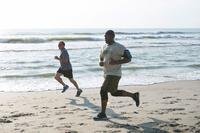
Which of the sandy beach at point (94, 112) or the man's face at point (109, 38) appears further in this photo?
the man's face at point (109, 38)

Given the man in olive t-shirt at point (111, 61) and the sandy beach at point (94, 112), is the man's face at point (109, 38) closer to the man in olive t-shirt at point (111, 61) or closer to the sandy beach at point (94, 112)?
the man in olive t-shirt at point (111, 61)

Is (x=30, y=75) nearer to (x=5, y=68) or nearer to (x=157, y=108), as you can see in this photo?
(x=5, y=68)

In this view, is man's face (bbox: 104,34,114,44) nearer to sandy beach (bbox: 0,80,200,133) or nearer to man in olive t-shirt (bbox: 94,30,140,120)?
man in olive t-shirt (bbox: 94,30,140,120)

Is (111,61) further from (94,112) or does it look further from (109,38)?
(94,112)

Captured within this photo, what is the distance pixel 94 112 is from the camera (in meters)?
8.88

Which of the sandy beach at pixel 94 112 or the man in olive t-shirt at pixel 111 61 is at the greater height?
the man in olive t-shirt at pixel 111 61

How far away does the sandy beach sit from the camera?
7.23 m

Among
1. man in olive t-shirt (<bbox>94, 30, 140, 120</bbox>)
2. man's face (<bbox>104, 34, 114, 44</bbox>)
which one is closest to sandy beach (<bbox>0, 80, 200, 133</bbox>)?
man in olive t-shirt (<bbox>94, 30, 140, 120</bbox>)

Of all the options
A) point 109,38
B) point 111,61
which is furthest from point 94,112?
point 109,38

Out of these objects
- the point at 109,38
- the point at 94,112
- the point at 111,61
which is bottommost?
the point at 94,112

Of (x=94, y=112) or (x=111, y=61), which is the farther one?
(x=94, y=112)

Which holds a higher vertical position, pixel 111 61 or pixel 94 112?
pixel 111 61

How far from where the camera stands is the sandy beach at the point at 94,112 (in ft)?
23.7

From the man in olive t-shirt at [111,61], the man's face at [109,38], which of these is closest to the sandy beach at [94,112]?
the man in olive t-shirt at [111,61]
